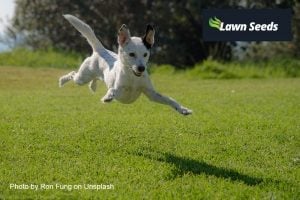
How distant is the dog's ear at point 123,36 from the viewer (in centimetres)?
621

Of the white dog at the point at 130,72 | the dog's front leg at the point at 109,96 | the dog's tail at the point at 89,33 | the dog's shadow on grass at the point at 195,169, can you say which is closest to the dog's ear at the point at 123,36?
the white dog at the point at 130,72

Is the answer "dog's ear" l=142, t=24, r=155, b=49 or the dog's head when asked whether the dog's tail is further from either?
"dog's ear" l=142, t=24, r=155, b=49

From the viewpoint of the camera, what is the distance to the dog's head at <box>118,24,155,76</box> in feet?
20.0

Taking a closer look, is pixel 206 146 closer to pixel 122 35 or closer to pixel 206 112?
pixel 122 35

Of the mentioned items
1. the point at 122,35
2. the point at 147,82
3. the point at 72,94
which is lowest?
the point at 72,94

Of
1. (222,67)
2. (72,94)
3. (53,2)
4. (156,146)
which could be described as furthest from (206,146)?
(53,2)

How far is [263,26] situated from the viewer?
22.4m

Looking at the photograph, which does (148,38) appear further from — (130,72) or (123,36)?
(130,72)

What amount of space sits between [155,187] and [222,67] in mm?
17295

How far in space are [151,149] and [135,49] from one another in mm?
1762

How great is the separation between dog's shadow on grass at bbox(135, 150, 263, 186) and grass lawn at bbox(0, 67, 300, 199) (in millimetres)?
12

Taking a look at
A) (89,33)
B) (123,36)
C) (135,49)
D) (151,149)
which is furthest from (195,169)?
(89,33)

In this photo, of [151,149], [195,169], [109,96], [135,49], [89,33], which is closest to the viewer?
[135,49]

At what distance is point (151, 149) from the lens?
7367mm
